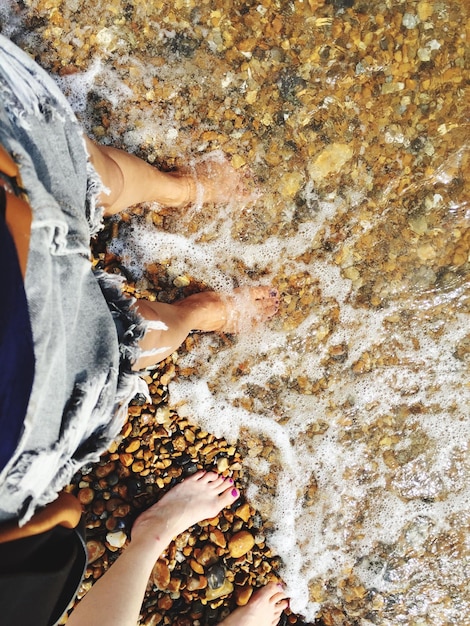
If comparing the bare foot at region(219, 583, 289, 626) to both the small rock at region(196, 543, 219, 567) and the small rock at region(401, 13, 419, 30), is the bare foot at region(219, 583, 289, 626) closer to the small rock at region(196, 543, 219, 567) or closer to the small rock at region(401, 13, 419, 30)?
the small rock at region(196, 543, 219, 567)

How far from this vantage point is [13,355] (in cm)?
92

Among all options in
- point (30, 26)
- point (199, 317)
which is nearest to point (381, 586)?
point (199, 317)

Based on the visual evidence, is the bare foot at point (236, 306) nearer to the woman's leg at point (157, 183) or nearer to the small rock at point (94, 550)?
the woman's leg at point (157, 183)

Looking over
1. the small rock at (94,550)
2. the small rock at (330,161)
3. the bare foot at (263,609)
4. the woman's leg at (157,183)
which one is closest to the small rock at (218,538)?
the bare foot at (263,609)

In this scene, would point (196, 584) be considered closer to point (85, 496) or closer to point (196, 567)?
point (196, 567)

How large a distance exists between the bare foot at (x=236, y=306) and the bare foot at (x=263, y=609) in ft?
3.58

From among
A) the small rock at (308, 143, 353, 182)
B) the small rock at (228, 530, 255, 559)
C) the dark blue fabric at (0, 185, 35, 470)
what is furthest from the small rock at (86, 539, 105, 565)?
the small rock at (308, 143, 353, 182)

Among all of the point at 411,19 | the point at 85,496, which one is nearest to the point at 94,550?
the point at 85,496

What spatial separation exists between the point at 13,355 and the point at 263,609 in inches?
66.3

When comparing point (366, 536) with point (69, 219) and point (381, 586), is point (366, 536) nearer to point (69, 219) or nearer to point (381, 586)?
point (381, 586)

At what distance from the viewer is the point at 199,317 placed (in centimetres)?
199

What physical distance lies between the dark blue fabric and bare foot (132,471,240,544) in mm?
1211

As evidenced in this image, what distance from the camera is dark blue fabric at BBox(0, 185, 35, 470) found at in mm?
908

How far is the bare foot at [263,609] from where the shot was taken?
6.75 ft
